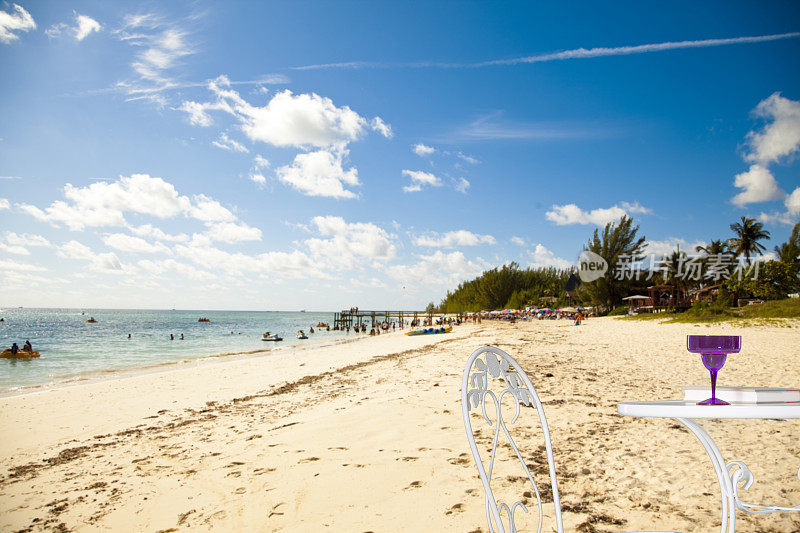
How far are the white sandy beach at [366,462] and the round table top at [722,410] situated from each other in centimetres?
158

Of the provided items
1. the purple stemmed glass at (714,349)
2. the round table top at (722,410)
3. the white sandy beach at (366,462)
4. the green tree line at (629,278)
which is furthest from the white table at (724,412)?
the green tree line at (629,278)

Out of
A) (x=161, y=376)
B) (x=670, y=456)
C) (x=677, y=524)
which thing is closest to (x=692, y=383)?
(x=670, y=456)

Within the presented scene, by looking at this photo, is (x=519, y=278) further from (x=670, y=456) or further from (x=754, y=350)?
(x=670, y=456)

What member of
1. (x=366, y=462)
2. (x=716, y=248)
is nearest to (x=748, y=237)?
(x=716, y=248)

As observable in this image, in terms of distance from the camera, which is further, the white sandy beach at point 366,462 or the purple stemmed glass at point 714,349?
the white sandy beach at point 366,462

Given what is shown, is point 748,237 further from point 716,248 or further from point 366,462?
point 366,462

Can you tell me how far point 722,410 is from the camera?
166 centimetres

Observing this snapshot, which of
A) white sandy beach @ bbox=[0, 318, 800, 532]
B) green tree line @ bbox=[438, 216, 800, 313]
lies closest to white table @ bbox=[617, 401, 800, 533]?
white sandy beach @ bbox=[0, 318, 800, 532]

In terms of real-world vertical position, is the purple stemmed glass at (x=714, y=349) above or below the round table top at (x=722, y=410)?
above

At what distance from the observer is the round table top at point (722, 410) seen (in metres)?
1.58

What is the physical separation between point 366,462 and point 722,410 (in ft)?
10.9

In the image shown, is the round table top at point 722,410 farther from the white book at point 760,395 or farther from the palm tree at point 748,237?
the palm tree at point 748,237

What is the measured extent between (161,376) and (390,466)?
1299 cm

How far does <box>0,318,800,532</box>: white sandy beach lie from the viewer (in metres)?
3.19
